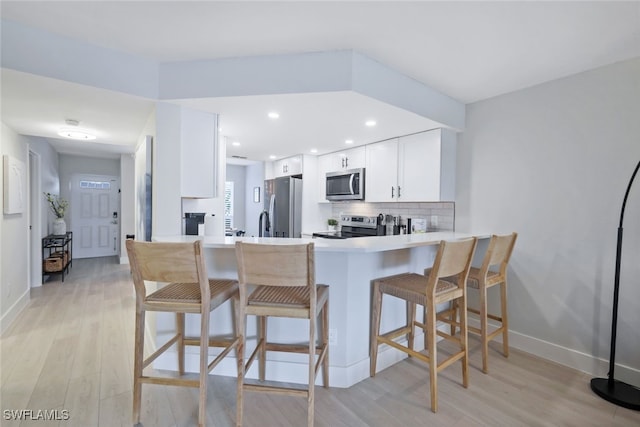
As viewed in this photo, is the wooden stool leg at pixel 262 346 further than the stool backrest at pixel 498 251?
No

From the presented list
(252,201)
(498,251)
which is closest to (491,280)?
(498,251)

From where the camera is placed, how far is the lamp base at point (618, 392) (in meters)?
1.88

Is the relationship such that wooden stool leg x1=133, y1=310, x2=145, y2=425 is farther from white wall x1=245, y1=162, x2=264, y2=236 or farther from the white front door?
the white front door

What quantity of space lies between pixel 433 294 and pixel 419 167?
1667mm

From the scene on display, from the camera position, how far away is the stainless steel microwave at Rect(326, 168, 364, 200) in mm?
3791

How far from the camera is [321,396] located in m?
1.94

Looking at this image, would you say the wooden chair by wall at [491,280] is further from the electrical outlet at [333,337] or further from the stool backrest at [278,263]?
the stool backrest at [278,263]

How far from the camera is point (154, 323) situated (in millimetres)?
2355

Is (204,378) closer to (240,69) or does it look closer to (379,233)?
(240,69)

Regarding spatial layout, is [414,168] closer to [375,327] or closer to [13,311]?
[375,327]

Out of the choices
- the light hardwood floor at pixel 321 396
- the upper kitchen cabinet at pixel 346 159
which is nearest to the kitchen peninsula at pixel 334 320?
the light hardwood floor at pixel 321 396

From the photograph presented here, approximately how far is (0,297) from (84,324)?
0.76m

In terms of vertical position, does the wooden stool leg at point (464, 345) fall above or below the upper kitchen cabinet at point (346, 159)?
below

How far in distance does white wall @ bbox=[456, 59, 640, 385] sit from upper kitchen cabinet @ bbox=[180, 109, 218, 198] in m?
2.55
